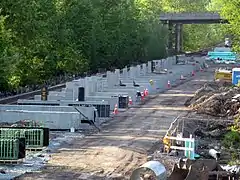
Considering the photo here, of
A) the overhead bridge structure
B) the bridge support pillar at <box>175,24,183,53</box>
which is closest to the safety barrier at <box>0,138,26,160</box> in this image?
the overhead bridge structure

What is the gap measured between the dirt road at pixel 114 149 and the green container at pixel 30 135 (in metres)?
1.03

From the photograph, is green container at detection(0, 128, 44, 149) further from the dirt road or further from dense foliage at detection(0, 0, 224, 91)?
dense foliage at detection(0, 0, 224, 91)

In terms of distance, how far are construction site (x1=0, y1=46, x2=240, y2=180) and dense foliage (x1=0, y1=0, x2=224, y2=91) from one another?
5528 mm

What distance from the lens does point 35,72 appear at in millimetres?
54094

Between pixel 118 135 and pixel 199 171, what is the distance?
12.8 m

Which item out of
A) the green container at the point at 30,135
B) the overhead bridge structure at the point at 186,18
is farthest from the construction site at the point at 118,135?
the overhead bridge structure at the point at 186,18

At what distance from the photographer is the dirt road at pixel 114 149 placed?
76.5 ft

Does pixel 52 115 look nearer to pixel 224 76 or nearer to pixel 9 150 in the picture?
pixel 9 150

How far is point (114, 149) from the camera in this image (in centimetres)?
2805

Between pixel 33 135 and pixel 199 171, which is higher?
pixel 33 135

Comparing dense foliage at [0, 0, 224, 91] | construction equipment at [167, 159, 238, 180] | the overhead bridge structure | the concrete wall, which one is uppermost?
the overhead bridge structure

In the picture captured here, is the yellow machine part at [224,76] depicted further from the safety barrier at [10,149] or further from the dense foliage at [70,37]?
the safety barrier at [10,149]

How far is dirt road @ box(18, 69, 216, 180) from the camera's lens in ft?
76.5

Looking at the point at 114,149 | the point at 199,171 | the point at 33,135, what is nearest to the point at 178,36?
the point at 114,149
